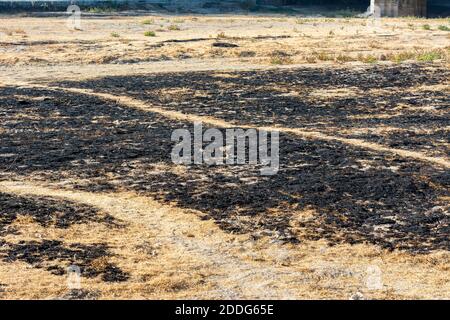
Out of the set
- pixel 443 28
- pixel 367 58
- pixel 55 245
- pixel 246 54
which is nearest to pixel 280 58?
pixel 246 54

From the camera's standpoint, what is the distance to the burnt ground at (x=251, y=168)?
36.5 ft

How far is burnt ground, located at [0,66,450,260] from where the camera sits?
1113 cm

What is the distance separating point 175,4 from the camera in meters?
47.8

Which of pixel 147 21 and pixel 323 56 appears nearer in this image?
pixel 323 56

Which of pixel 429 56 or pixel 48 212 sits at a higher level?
pixel 429 56

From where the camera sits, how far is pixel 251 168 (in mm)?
13594

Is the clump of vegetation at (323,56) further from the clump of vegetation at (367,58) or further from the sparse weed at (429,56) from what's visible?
the sparse weed at (429,56)

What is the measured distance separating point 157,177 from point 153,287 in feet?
14.0

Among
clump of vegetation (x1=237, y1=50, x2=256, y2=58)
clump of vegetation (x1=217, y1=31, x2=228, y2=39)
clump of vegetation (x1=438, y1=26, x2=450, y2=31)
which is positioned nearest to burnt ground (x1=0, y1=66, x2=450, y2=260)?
clump of vegetation (x1=237, y1=50, x2=256, y2=58)

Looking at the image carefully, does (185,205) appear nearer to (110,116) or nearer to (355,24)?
(110,116)

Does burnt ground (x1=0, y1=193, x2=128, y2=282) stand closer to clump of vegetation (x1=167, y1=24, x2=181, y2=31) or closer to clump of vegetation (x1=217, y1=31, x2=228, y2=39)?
clump of vegetation (x1=217, y1=31, x2=228, y2=39)

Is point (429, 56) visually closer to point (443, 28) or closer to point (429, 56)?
point (429, 56)

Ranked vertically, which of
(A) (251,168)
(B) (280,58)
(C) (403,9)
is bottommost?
(A) (251,168)

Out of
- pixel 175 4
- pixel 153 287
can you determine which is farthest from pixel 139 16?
pixel 153 287
